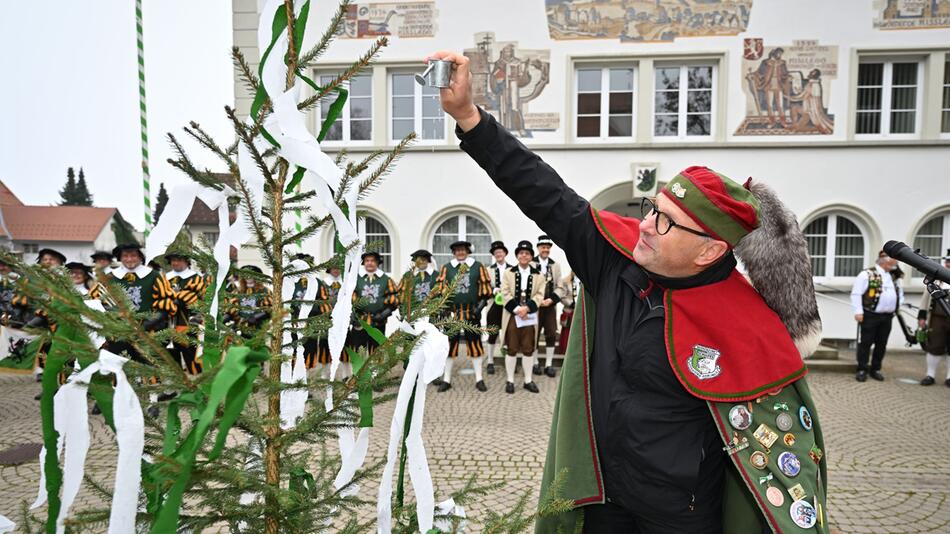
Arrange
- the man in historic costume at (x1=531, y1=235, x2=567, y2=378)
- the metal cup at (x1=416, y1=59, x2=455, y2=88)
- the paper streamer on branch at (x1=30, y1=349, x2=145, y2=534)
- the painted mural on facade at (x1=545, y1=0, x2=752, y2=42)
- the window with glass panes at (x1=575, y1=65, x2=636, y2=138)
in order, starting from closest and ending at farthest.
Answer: the paper streamer on branch at (x1=30, y1=349, x2=145, y2=534)
the metal cup at (x1=416, y1=59, x2=455, y2=88)
the man in historic costume at (x1=531, y1=235, x2=567, y2=378)
the painted mural on facade at (x1=545, y1=0, x2=752, y2=42)
the window with glass panes at (x1=575, y1=65, x2=636, y2=138)

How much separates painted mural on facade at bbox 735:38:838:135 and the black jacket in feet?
37.0

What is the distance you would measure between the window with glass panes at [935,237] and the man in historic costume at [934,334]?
3.88 metres

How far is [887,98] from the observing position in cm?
1133

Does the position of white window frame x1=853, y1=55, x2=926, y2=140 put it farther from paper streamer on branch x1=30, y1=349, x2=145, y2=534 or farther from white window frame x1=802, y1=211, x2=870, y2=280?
paper streamer on branch x1=30, y1=349, x2=145, y2=534

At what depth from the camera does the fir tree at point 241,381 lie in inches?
36.9

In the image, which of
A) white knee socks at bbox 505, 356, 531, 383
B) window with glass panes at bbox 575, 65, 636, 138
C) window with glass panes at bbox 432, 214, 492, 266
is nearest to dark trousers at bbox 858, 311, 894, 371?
white knee socks at bbox 505, 356, 531, 383

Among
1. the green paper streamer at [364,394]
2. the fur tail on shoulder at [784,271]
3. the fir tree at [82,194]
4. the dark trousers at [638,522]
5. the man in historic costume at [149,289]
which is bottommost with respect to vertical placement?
the dark trousers at [638,522]

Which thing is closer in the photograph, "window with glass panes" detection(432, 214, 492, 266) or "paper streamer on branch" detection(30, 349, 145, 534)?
"paper streamer on branch" detection(30, 349, 145, 534)

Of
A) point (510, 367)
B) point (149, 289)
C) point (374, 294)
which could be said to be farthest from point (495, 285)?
point (149, 289)

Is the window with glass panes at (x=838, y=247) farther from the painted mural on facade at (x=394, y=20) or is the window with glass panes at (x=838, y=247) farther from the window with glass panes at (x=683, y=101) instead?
the painted mural on facade at (x=394, y=20)

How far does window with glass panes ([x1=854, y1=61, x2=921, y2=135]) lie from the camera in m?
11.3

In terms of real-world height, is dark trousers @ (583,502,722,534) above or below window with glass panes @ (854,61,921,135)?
below

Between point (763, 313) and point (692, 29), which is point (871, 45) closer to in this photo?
point (692, 29)

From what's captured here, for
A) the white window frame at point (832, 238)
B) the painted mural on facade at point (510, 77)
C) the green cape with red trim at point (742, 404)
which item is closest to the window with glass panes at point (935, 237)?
the white window frame at point (832, 238)
